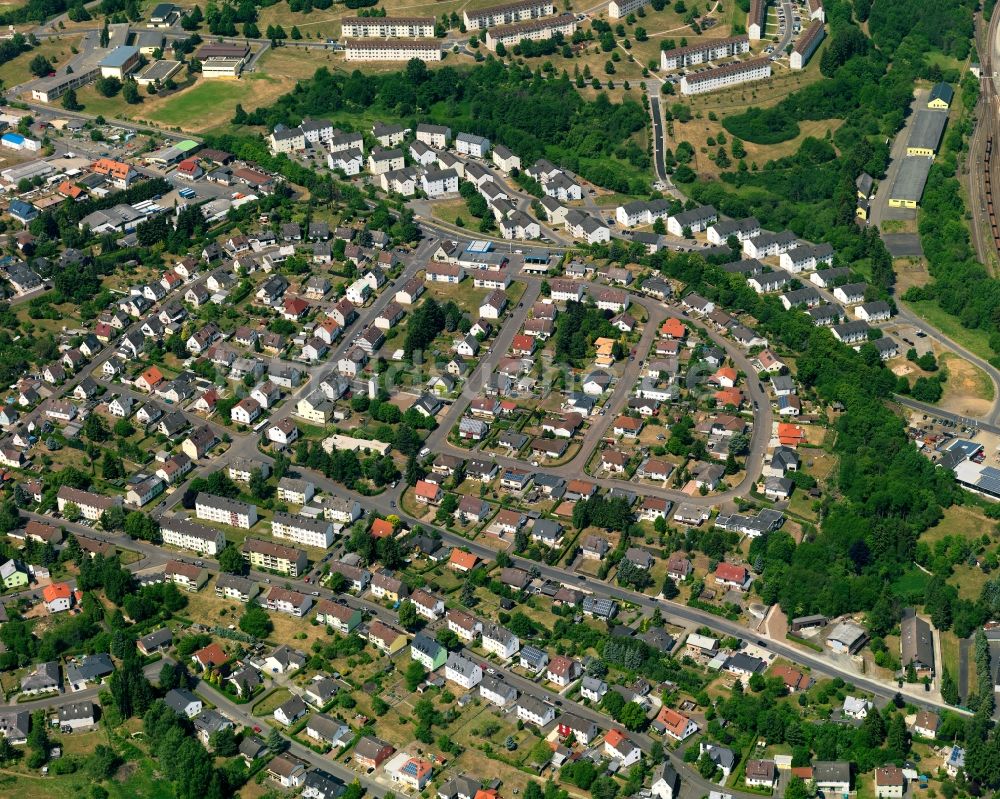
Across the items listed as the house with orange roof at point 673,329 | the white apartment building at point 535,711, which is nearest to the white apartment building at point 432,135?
the house with orange roof at point 673,329

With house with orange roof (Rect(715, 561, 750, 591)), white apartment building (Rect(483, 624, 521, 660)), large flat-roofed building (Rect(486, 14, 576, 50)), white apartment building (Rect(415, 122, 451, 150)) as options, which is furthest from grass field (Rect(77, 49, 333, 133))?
house with orange roof (Rect(715, 561, 750, 591))

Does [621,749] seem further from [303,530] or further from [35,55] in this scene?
[35,55]

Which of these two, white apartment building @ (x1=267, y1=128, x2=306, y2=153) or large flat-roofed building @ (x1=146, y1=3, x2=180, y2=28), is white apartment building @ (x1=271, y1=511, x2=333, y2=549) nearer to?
white apartment building @ (x1=267, y1=128, x2=306, y2=153)

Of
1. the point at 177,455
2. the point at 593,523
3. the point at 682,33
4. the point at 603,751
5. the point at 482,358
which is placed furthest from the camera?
the point at 682,33

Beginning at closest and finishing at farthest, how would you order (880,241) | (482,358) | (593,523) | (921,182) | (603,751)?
(603,751) < (593,523) < (482,358) < (880,241) < (921,182)

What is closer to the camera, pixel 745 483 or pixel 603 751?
pixel 603 751

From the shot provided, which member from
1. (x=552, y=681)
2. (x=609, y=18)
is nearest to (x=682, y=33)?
(x=609, y=18)

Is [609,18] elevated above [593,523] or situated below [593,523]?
above

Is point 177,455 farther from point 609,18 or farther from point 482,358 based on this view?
point 609,18
